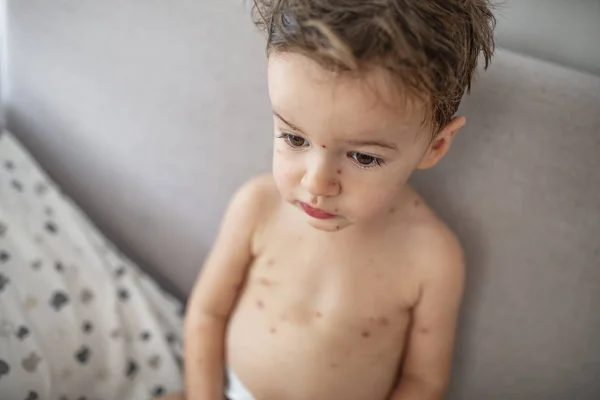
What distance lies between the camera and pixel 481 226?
74cm

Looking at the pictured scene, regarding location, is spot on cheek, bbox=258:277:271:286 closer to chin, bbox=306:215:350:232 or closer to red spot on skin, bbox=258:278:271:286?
red spot on skin, bbox=258:278:271:286

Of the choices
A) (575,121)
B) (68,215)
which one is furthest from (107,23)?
(575,121)

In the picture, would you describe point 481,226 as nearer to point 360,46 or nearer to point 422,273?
point 422,273

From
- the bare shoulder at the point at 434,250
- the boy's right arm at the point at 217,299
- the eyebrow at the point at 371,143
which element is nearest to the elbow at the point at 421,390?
the bare shoulder at the point at 434,250

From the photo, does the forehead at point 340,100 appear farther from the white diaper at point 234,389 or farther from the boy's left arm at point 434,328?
the white diaper at point 234,389

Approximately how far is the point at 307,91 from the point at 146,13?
0.45 metres

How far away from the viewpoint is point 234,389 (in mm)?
817

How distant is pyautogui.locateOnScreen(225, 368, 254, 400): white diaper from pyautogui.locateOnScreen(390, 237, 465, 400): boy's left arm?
0.21m

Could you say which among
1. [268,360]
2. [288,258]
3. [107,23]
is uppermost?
[107,23]

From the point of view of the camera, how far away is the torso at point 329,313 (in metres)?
0.72

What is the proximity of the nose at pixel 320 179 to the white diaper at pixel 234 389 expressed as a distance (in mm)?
352

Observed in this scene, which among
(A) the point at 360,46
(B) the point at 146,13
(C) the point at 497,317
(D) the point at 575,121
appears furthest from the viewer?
(B) the point at 146,13

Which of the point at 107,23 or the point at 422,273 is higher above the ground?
the point at 107,23

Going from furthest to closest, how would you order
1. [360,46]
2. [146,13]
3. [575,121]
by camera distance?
[146,13], [575,121], [360,46]
